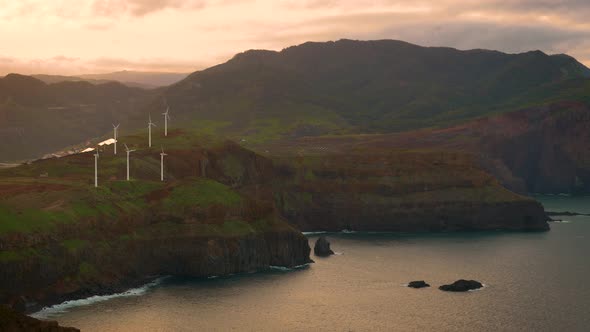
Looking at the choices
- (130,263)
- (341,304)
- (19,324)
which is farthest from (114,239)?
(19,324)

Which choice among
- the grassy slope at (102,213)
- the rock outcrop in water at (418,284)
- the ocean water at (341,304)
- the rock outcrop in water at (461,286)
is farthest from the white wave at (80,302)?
the rock outcrop in water at (461,286)

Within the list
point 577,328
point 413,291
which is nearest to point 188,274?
point 413,291

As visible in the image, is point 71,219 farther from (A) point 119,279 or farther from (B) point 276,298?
(B) point 276,298

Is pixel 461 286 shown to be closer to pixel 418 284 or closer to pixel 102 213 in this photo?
pixel 418 284

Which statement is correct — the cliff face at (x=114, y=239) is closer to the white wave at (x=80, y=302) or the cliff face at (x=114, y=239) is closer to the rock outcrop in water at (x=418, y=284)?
the white wave at (x=80, y=302)

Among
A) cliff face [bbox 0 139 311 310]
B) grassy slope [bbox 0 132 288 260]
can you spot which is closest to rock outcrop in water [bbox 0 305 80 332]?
cliff face [bbox 0 139 311 310]

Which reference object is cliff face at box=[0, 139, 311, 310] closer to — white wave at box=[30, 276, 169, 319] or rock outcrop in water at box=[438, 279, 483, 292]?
white wave at box=[30, 276, 169, 319]
